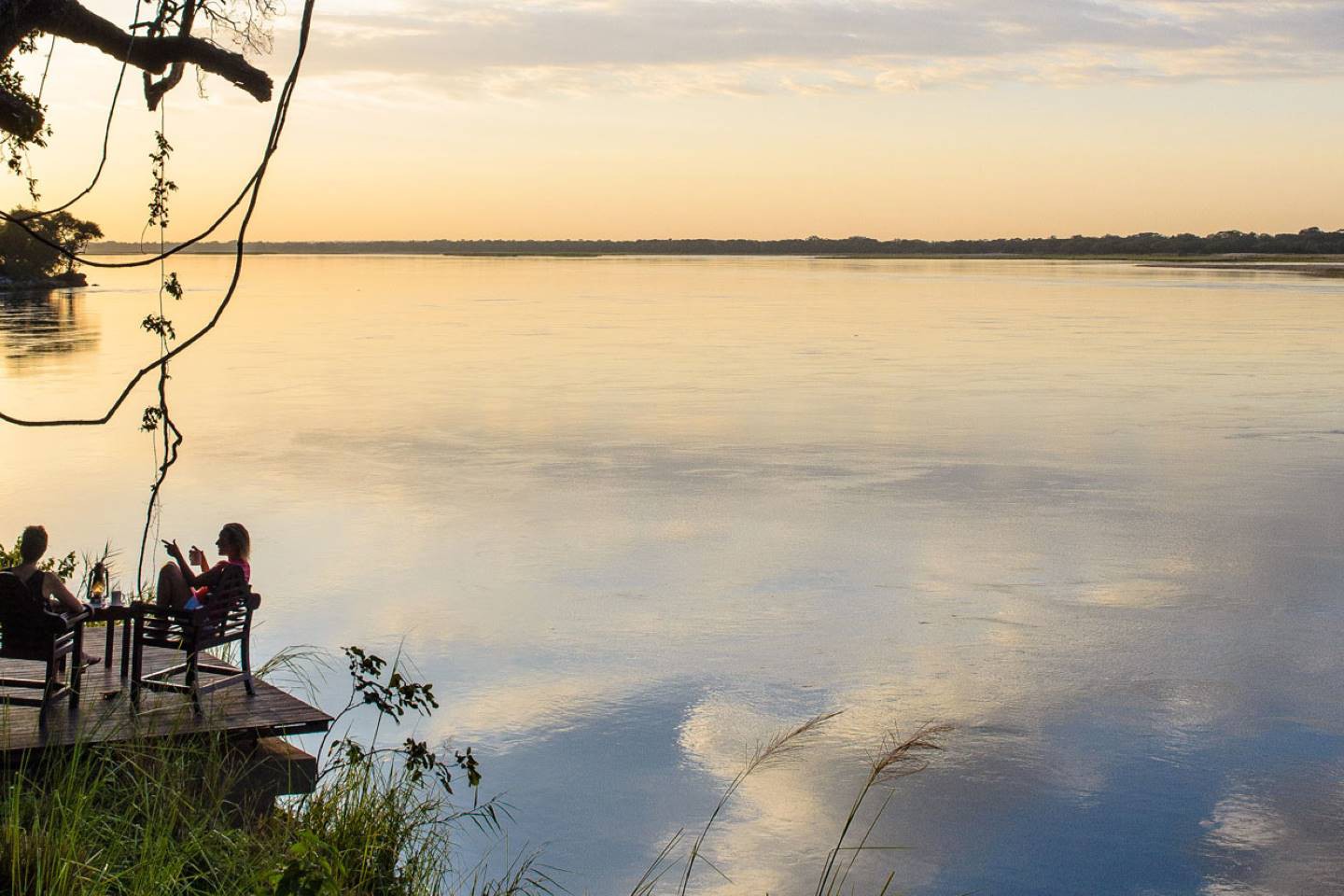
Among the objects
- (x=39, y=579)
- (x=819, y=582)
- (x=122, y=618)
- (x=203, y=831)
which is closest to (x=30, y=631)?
(x=39, y=579)

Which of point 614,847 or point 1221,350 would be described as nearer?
point 614,847

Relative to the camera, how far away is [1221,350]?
3553cm

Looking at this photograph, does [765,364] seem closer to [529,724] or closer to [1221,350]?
[1221,350]

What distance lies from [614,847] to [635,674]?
2571 millimetres

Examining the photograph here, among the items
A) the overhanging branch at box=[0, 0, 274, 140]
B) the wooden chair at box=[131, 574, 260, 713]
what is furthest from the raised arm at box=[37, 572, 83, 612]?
the overhanging branch at box=[0, 0, 274, 140]

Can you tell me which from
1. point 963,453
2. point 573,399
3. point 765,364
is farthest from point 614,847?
point 765,364

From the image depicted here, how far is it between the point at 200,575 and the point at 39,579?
0.93 metres

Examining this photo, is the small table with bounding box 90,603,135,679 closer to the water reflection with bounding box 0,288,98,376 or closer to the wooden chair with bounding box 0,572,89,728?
the wooden chair with bounding box 0,572,89,728

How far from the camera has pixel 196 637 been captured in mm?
7332

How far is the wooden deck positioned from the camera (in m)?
6.84

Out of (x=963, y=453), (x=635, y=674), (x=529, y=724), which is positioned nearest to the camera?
(x=529, y=724)

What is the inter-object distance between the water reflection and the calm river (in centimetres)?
535

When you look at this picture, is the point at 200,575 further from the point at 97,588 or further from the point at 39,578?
the point at 39,578

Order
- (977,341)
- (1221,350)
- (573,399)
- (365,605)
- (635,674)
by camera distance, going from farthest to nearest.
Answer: (977,341), (1221,350), (573,399), (365,605), (635,674)
